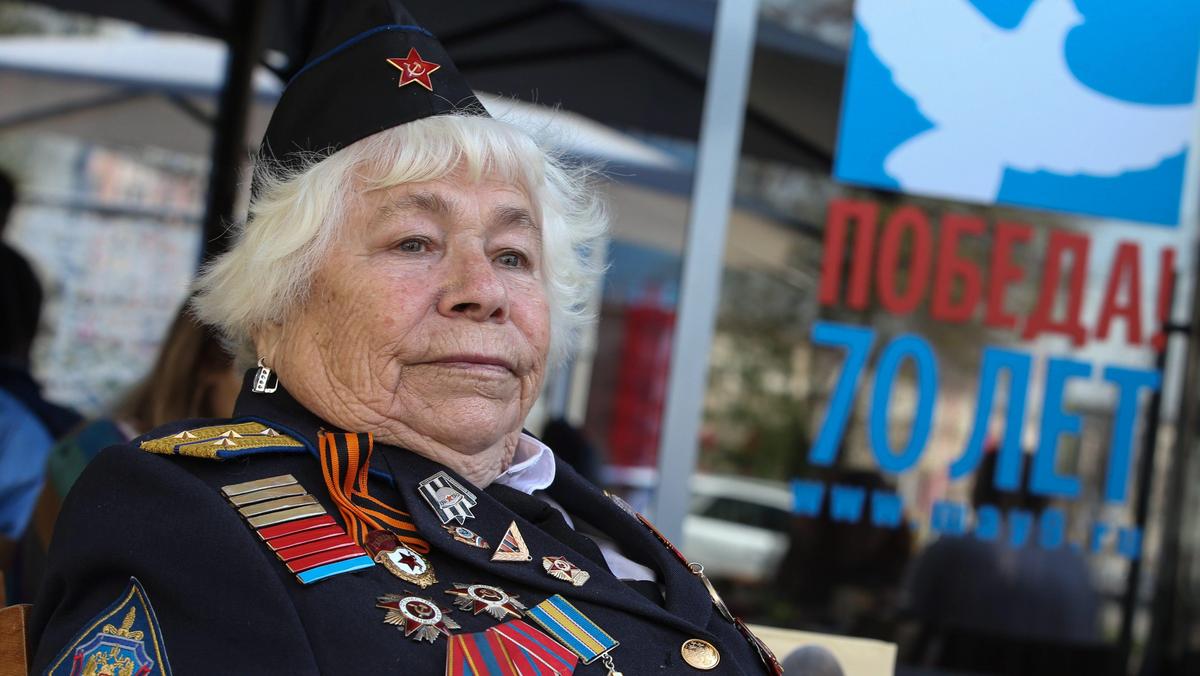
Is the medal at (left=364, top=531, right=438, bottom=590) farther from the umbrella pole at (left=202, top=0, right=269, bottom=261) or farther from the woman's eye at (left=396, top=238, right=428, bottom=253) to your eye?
the umbrella pole at (left=202, top=0, right=269, bottom=261)

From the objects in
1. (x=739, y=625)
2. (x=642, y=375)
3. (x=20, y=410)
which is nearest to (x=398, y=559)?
(x=739, y=625)

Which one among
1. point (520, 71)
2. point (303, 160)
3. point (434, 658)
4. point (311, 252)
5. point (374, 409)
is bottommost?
point (434, 658)

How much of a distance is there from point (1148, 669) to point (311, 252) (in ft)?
10.6

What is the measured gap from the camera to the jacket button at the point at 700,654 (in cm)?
169

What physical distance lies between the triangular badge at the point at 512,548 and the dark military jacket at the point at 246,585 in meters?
0.01

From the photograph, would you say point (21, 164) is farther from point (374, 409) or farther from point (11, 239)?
point (374, 409)

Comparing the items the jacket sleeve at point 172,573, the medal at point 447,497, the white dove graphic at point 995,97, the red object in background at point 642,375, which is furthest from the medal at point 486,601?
the red object in background at point 642,375

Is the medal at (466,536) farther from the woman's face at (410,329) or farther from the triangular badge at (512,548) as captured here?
the woman's face at (410,329)

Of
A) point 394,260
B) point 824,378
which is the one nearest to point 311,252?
point 394,260

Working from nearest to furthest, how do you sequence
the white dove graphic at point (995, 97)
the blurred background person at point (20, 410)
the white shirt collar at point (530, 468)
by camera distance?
1. the white shirt collar at point (530, 468)
2. the white dove graphic at point (995, 97)
3. the blurred background person at point (20, 410)

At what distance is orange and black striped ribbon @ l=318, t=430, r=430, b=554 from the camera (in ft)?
5.36

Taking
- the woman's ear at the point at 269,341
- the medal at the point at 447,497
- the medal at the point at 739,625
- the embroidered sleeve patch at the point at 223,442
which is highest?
the woman's ear at the point at 269,341

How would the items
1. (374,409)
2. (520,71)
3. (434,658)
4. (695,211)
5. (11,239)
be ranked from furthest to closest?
1. (11,239)
2. (520,71)
3. (695,211)
4. (374,409)
5. (434,658)

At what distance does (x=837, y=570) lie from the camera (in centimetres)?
390
